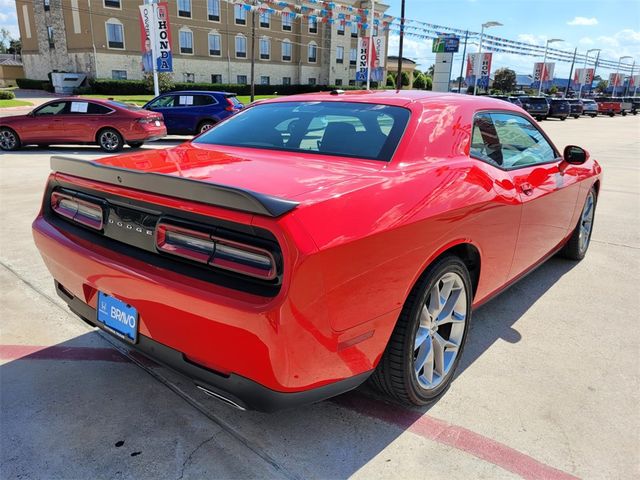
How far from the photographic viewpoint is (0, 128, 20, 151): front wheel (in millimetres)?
12203

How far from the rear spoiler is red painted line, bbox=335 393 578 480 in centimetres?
133

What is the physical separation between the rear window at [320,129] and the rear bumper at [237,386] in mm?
1180

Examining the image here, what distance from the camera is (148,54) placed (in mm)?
20734

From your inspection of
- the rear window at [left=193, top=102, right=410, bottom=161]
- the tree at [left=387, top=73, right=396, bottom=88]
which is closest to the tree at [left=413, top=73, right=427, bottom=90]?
the tree at [left=387, top=73, right=396, bottom=88]

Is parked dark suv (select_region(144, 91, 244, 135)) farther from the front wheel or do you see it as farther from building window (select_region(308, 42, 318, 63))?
building window (select_region(308, 42, 318, 63))

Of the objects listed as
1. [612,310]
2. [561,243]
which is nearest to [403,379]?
[612,310]

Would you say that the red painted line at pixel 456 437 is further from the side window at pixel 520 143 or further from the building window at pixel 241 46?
the building window at pixel 241 46

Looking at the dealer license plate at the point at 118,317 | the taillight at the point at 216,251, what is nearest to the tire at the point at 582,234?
the taillight at the point at 216,251

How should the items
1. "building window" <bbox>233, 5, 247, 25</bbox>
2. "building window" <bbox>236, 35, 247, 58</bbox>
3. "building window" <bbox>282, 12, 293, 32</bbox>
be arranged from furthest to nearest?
"building window" <bbox>282, 12, 293, 32</bbox> < "building window" <bbox>236, 35, 247, 58</bbox> < "building window" <bbox>233, 5, 247, 25</bbox>

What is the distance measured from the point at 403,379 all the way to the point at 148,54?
2158cm

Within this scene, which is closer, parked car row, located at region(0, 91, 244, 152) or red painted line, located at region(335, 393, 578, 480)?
red painted line, located at region(335, 393, 578, 480)

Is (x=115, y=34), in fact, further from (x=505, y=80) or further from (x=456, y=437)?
(x=505, y=80)

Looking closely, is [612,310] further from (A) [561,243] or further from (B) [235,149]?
(B) [235,149]

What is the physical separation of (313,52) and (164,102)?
1977 inches
